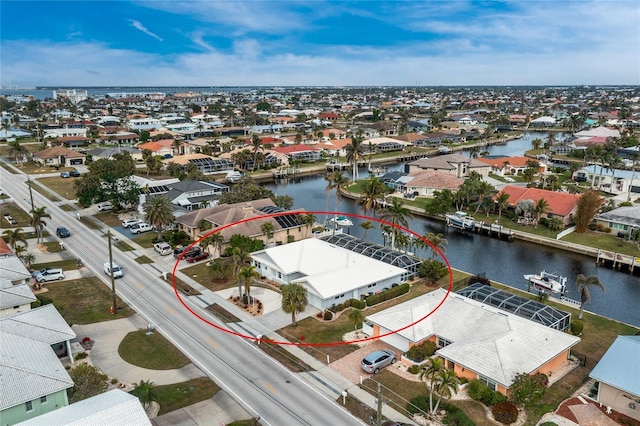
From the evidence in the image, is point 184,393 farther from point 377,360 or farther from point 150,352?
point 377,360

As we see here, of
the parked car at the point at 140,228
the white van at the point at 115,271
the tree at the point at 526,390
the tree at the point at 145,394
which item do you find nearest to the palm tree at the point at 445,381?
the tree at the point at 526,390

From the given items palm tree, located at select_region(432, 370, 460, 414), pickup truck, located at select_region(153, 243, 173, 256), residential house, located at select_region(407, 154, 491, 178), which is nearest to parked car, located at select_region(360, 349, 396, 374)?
palm tree, located at select_region(432, 370, 460, 414)

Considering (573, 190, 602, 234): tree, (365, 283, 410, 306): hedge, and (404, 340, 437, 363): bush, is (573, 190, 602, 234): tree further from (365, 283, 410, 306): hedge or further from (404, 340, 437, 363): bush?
(404, 340, 437, 363): bush

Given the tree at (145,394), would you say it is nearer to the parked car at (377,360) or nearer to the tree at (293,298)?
the tree at (293,298)

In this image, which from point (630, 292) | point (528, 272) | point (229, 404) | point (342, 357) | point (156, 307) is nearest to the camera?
point (229, 404)

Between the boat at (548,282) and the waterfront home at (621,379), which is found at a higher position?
the waterfront home at (621,379)

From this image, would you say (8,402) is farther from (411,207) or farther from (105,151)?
(105,151)

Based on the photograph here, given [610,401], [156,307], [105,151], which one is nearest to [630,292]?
[610,401]

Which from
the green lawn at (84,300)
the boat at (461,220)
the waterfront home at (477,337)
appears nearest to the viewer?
the waterfront home at (477,337)
